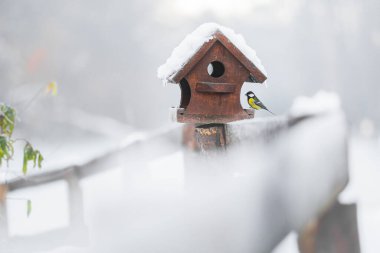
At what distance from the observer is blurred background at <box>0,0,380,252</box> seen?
30.2 feet

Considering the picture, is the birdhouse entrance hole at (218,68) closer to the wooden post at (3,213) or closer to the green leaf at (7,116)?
the green leaf at (7,116)

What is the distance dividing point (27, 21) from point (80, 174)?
1084 cm

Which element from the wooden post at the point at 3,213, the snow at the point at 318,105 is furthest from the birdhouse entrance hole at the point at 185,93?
the wooden post at the point at 3,213

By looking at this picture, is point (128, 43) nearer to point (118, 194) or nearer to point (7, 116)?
point (118, 194)

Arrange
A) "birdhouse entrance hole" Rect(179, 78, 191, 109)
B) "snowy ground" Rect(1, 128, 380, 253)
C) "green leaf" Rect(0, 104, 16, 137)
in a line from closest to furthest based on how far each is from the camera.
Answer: "birdhouse entrance hole" Rect(179, 78, 191, 109), "green leaf" Rect(0, 104, 16, 137), "snowy ground" Rect(1, 128, 380, 253)

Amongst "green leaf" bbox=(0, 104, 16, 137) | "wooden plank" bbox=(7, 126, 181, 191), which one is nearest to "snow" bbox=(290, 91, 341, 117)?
"wooden plank" bbox=(7, 126, 181, 191)

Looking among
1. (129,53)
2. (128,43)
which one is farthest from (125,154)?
(128,43)

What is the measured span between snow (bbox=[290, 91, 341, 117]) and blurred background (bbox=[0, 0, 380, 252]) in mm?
6802

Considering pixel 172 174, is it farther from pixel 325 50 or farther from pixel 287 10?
pixel 287 10

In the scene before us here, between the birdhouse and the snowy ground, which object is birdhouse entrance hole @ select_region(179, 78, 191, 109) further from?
the snowy ground

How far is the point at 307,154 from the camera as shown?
1823 mm

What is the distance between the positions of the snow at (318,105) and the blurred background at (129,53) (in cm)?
680

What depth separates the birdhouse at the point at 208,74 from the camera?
1.37m

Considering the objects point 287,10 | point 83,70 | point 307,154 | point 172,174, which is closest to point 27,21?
point 83,70
